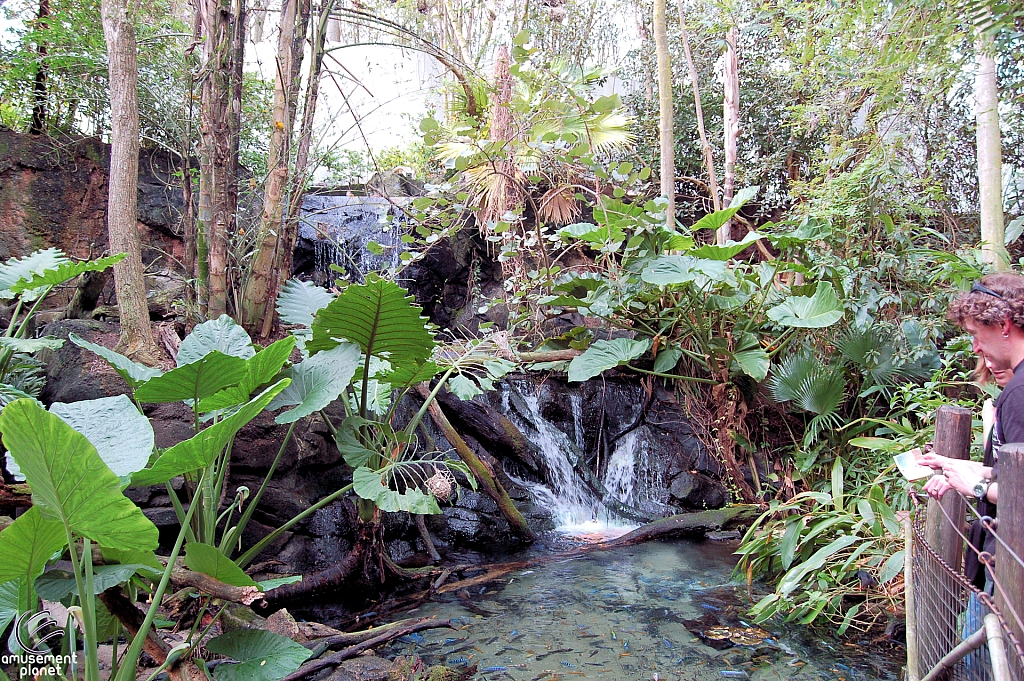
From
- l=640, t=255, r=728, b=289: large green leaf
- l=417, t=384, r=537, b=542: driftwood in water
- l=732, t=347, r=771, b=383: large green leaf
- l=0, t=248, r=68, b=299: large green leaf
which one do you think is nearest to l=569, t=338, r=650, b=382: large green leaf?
l=640, t=255, r=728, b=289: large green leaf

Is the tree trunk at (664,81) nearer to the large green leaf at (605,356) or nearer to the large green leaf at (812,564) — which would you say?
the large green leaf at (605,356)

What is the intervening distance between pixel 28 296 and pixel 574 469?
4527mm

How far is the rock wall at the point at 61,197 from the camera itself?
6777 millimetres

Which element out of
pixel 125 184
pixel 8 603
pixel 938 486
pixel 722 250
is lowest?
pixel 8 603

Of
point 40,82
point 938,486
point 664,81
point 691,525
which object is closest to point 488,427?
point 691,525

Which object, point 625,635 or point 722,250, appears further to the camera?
point 722,250

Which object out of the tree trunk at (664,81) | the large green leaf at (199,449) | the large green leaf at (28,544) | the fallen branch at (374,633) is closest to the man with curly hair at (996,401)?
the large green leaf at (199,449)

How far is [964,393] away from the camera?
13.1 feet

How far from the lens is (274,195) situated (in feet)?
13.7

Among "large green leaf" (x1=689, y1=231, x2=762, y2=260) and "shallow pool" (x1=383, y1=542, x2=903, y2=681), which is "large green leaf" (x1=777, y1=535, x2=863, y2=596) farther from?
"large green leaf" (x1=689, y1=231, x2=762, y2=260)

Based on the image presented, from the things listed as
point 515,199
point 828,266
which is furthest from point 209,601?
point 515,199

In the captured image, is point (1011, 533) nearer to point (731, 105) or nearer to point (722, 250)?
point (722, 250)

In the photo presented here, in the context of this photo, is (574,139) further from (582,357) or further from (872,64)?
(872,64)

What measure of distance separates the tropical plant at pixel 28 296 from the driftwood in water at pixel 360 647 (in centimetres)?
154
